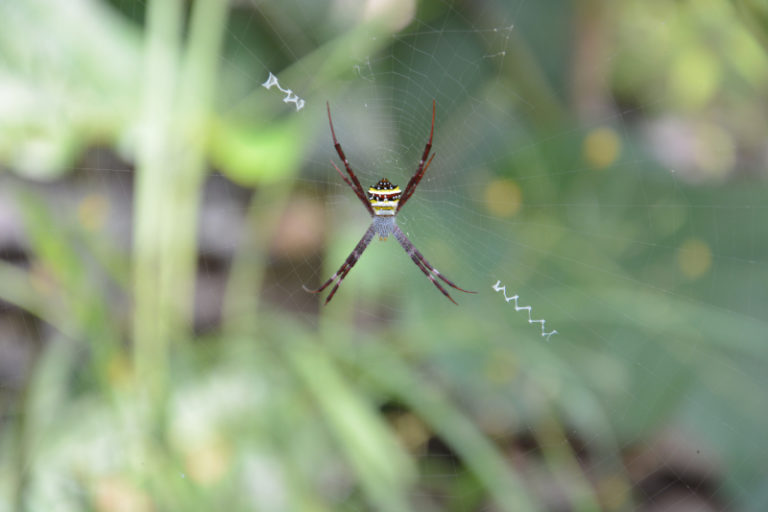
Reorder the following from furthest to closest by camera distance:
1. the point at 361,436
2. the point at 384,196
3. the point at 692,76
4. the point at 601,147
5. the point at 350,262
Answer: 1. the point at 692,76
2. the point at 350,262
3. the point at 601,147
4. the point at 384,196
5. the point at 361,436

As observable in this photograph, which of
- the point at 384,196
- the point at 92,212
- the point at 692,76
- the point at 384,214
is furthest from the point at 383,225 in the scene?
the point at 692,76

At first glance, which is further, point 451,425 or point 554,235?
point 554,235

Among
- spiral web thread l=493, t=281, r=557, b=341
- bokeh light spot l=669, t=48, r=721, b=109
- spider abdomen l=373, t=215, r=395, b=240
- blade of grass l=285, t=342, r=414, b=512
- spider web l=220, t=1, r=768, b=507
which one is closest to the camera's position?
blade of grass l=285, t=342, r=414, b=512

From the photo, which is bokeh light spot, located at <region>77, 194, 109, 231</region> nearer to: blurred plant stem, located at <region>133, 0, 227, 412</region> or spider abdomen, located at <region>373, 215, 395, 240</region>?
blurred plant stem, located at <region>133, 0, 227, 412</region>

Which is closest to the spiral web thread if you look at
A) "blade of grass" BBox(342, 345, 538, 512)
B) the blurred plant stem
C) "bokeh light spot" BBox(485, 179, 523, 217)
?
"bokeh light spot" BBox(485, 179, 523, 217)

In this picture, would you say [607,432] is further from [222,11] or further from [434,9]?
[222,11]

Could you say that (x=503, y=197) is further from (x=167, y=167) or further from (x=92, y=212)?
(x=92, y=212)

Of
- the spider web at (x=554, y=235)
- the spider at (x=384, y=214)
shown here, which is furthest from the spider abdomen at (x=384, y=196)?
the spider web at (x=554, y=235)

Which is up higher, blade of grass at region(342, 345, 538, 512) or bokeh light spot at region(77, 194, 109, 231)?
bokeh light spot at region(77, 194, 109, 231)
